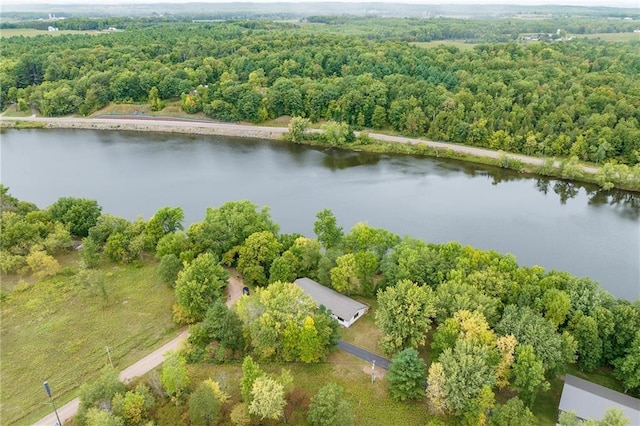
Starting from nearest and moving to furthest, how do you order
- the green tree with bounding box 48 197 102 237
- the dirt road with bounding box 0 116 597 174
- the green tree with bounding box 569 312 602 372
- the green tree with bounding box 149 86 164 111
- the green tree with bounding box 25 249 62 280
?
the green tree with bounding box 569 312 602 372
the green tree with bounding box 25 249 62 280
the green tree with bounding box 48 197 102 237
the dirt road with bounding box 0 116 597 174
the green tree with bounding box 149 86 164 111

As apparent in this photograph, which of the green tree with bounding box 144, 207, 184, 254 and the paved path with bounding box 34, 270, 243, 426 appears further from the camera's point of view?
the green tree with bounding box 144, 207, 184, 254

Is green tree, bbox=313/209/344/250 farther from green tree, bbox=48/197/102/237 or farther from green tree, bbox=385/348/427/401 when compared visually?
green tree, bbox=48/197/102/237

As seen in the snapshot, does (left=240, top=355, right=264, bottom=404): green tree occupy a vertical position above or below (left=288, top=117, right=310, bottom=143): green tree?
below

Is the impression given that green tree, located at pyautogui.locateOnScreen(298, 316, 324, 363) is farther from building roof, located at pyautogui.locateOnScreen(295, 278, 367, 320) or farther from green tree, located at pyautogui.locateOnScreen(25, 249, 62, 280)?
green tree, located at pyautogui.locateOnScreen(25, 249, 62, 280)

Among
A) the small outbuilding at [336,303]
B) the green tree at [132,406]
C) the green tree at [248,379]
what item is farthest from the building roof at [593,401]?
the green tree at [132,406]

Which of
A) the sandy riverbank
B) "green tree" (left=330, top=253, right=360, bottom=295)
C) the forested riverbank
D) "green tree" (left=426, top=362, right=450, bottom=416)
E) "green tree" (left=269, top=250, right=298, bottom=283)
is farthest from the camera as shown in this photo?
the sandy riverbank

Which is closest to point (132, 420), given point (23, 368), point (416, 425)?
point (23, 368)

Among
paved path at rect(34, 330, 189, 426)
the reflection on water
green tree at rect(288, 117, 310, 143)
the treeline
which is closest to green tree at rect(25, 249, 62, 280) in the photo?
paved path at rect(34, 330, 189, 426)

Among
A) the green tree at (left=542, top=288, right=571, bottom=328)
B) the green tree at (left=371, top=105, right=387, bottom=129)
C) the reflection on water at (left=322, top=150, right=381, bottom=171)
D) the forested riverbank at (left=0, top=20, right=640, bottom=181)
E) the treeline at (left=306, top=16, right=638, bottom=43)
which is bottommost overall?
the reflection on water at (left=322, top=150, right=381, bottom=171)
